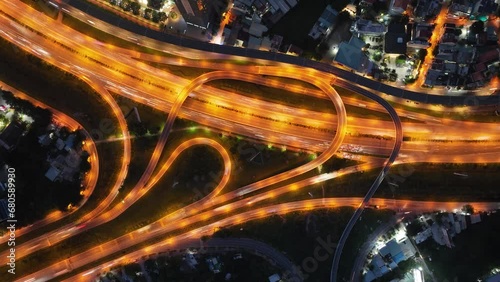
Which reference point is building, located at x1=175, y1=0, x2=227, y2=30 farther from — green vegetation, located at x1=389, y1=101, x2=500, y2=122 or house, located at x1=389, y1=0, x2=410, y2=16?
green vegetation, located at x1=389, y1=101, x2=500, y2=122

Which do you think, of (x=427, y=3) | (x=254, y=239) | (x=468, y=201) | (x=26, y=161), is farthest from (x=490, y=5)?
(x=26, y=161)

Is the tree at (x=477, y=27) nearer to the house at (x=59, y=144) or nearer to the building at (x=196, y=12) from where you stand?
the building at (x=196, y=12)

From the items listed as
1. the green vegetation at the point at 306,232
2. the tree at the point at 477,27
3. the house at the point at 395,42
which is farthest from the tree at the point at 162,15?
the tree at the point at 477,27

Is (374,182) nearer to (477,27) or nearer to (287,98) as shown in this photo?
(287,98)

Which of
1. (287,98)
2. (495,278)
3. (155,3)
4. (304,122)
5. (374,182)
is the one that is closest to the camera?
(495,278)

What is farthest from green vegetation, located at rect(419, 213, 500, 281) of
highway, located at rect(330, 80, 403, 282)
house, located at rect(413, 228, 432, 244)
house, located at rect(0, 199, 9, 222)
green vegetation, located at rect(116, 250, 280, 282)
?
house, located at rect(0, 199, 9, 222)

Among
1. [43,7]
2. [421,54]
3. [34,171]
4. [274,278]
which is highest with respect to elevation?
[43,7]

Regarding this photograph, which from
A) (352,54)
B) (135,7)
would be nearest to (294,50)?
(352,54)
